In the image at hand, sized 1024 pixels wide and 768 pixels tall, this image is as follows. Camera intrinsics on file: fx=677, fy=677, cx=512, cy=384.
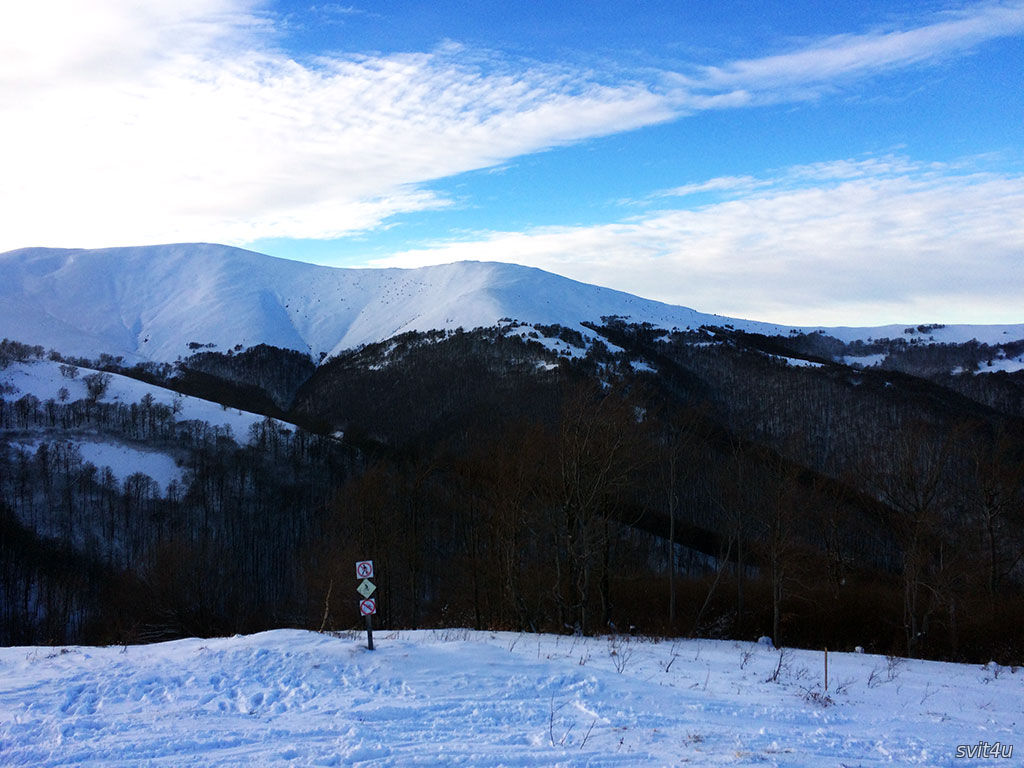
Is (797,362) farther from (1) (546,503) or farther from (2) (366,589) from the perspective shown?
(2) (366,589)

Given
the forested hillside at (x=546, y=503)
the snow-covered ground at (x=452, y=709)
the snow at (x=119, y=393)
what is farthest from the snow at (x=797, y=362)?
the snow-covered ground at (x=452, y=709)

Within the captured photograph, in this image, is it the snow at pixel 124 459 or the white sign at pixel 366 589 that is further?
the snow at pixel 124 459

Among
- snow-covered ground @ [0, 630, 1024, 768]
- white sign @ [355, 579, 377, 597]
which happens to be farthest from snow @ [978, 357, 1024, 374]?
white sign @ [355, 579, 377, 597]

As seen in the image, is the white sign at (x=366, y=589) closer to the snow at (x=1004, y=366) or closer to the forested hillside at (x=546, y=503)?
the forested hillside at (x=546, y=503)

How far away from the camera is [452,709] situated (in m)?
9.93

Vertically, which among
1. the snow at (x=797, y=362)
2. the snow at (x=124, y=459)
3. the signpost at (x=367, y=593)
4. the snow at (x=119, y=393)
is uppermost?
the snow at (x=797, y=362)

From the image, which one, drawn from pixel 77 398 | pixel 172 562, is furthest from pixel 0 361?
pixel 172 562

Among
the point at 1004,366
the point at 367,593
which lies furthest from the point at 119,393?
the point at 1004,366

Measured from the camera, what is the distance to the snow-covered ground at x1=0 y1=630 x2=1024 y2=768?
8.13 metres

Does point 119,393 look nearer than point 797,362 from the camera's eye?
Yes

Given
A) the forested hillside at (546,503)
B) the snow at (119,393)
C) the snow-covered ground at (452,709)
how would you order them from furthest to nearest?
1. the snow at (119,393)
2. the forested hillside at (546,503)
3. the snow-covered ground at (452,709)

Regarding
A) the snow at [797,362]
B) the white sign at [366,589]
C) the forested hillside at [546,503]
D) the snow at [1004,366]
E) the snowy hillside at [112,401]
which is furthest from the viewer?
the snow at [1004,366]

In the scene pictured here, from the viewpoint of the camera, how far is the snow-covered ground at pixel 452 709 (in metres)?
8.13

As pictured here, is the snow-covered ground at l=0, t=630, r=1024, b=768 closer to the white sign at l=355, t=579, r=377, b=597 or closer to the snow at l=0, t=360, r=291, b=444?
the white sign at l=355, t=579, r=377, b=597
